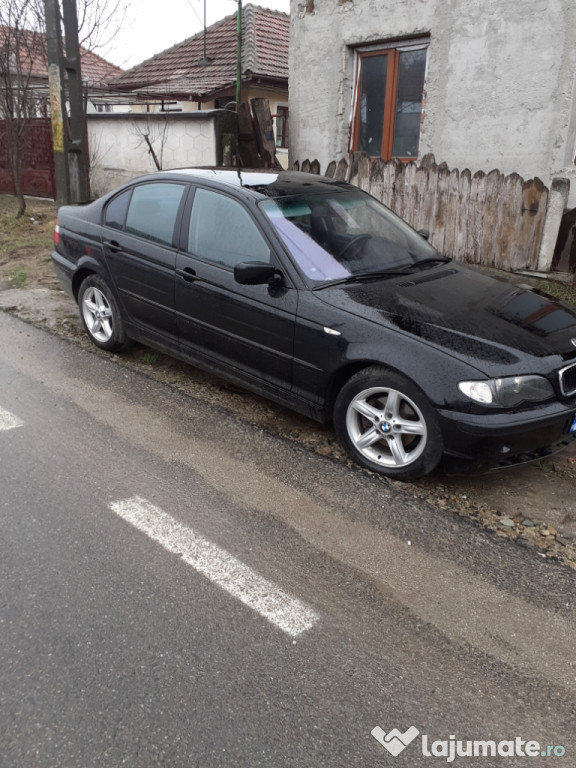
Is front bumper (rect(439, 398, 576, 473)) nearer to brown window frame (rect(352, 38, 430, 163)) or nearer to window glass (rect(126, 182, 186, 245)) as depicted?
window glass (rect(126, 182, 186, 245))

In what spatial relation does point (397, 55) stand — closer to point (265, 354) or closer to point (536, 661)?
point (265, 354)

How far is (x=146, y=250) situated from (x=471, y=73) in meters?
5.75

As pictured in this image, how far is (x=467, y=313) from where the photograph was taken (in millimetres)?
3855

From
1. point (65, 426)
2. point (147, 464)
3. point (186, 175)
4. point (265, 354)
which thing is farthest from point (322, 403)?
point (186, 175)

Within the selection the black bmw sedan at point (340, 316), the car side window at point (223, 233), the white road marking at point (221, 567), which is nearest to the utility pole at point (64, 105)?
the black bmw sedan at point (340, 316)

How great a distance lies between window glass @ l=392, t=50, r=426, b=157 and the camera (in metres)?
9.29

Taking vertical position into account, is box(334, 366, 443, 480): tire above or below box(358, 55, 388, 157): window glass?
below

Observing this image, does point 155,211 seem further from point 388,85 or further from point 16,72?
point 16,72

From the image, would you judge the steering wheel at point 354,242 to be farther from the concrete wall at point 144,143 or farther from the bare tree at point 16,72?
the bare tree at point 16,72

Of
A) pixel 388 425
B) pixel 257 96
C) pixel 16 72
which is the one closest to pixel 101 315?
pixel 388 425

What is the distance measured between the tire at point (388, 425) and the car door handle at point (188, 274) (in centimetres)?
149

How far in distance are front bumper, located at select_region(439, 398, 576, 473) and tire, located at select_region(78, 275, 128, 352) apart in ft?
10.6

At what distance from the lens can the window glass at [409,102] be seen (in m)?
9.29

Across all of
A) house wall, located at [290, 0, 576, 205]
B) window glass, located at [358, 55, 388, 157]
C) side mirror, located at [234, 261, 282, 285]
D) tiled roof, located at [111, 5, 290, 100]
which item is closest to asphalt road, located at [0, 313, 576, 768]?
side mirror, located at [234, 261, 282, 285]
